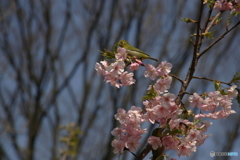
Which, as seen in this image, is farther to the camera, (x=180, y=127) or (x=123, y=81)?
(x=123, y=81)

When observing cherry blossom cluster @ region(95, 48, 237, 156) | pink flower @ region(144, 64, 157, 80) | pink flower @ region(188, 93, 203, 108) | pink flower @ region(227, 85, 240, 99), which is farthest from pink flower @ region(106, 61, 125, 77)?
pink flower @ region(227, 85, 240, 99)

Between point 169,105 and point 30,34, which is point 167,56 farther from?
point 169,105

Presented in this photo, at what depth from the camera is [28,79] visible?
9016 millimetres

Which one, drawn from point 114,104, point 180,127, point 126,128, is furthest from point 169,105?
point 114,104

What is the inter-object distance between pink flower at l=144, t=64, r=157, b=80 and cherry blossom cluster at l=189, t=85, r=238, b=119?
18 centimetres

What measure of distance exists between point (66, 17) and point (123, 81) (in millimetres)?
7990

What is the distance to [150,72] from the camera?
153 cm

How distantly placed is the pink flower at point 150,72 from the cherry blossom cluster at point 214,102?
18cm

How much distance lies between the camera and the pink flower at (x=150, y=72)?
59.3 inches

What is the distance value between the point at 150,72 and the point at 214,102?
310mm

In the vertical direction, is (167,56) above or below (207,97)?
above

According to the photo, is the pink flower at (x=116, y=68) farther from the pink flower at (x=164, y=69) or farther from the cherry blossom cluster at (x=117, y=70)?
the pink flower at (x=164, y=69)

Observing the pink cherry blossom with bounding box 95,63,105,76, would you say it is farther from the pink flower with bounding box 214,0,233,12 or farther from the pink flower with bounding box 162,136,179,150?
the pink flower with bounding box 214,0,233,12

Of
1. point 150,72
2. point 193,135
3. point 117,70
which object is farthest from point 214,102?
point 117,70
